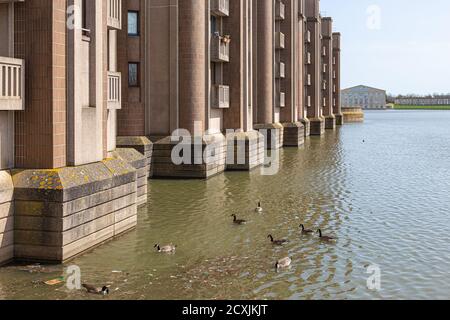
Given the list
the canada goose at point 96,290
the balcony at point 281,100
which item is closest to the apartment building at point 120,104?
the balcony at point 281,100

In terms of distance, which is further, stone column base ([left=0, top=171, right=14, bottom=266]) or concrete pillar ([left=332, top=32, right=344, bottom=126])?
concrete pillar ([left=332, top=32, right=344, bottom=126])

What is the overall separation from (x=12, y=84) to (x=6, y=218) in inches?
144

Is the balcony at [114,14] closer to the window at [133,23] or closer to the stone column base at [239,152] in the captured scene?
the window at [133,23]

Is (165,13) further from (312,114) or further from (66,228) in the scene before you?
(312,114)

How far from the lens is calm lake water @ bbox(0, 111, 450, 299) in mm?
14695

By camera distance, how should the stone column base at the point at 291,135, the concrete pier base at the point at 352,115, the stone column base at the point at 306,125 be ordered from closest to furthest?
the stone column base at the point at 291,135
the stone column base at the point at 306,125
the concrete pier base at the point at 352,115

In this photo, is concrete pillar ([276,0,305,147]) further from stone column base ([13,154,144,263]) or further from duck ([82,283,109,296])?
duck ([82,283,109,296])

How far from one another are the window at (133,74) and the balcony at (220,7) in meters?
8.59

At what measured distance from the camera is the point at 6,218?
1603 cm

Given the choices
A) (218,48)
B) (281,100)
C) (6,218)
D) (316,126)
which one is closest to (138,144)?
(218,48)

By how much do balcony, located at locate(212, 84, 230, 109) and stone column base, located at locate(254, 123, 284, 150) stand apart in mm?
13636

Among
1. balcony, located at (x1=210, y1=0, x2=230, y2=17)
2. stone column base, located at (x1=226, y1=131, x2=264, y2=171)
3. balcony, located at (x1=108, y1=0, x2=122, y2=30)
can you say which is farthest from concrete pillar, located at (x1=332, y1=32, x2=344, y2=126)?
balcony, located at (x1=108, y1=0, x2=122, y2=30)

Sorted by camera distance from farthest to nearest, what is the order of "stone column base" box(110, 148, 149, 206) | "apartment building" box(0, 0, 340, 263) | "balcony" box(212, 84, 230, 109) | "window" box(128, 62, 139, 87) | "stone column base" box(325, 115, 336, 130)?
"stone column base" box(325, 115, 336, 130), "balcony" box(212, 84, 230, 109), "window" box(128, 62, 139, 87), "stone column base" box(110, 148, 149, 206), "apartment building" box(0, 0, 340, 263)

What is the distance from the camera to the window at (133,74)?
3500 cm
